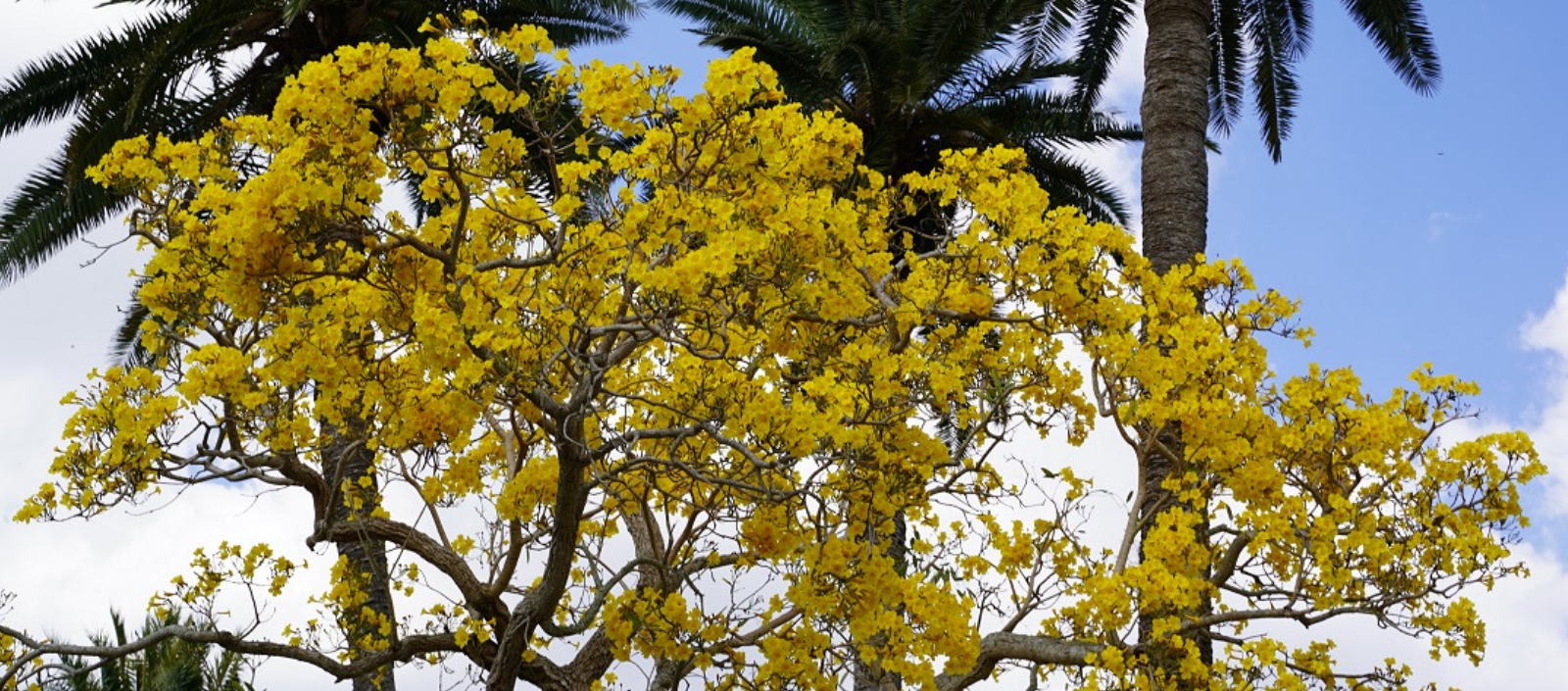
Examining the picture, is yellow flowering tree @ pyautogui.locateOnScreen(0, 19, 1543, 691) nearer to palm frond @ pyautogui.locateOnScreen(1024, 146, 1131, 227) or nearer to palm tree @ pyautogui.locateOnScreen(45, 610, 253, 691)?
palm tree @ pyautogui.locateOnScreen(45, 610, 253, 691)

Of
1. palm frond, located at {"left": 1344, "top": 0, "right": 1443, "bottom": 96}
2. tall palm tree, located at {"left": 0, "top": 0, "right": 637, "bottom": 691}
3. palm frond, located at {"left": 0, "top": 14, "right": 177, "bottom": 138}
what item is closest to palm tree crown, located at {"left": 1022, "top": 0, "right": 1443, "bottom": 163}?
palm frond, located at {"left": 1344, "top": 0, "right": 1443, "bottom": 96}

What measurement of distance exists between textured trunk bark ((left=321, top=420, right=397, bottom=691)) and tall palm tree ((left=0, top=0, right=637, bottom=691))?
4.01 meters

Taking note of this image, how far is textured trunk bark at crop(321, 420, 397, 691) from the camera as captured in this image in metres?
8.04

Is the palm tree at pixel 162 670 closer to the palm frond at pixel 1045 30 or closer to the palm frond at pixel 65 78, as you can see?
the palm frond at pixel 65 78

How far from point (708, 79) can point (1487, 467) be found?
4.46m

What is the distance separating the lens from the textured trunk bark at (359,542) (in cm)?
804

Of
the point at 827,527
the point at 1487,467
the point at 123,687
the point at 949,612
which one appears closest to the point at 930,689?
the point at 949,612

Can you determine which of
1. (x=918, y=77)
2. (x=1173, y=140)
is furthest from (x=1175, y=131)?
(x=918, y=77)

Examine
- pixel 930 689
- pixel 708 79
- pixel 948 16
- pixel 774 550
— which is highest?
pixel 948 16

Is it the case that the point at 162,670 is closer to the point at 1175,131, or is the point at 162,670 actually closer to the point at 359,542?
the point at 359,542

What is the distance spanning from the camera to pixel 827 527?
7055mm

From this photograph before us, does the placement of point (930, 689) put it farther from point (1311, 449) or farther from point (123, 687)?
point (123, 687)

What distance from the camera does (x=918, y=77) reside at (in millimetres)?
12359

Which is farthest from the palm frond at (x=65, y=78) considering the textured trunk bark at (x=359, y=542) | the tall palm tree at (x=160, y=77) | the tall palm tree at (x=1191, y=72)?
the tall palm tree at (x=1191, y=72)
